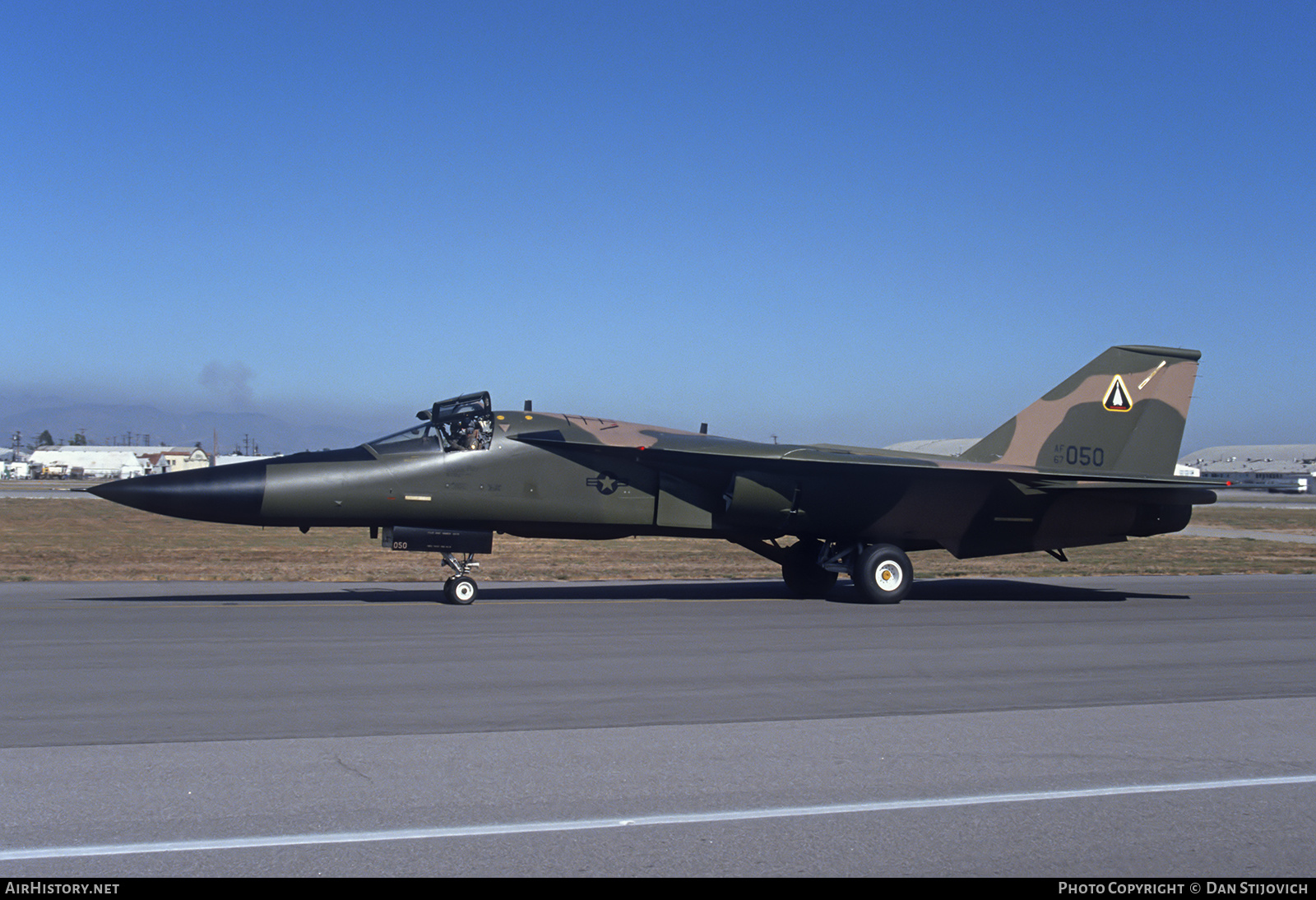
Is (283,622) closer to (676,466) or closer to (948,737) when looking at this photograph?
(676,466)

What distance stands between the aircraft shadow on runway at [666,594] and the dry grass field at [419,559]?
78.8 inches

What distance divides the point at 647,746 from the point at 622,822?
1.50 meters

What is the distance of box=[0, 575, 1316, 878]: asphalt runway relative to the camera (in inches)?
175

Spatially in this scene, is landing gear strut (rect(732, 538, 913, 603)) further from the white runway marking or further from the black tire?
the white runway marking

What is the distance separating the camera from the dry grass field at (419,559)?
1923cm

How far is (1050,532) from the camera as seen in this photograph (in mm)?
16250

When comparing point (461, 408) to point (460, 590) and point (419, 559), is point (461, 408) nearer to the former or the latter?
point (460, 590)

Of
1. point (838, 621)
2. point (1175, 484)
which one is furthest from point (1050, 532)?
point (838, 621)

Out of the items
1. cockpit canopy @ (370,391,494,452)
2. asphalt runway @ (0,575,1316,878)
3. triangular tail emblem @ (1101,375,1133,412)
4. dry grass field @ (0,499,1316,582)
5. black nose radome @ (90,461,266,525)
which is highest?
triangular tail emblem @ (1101,375,1133,412)

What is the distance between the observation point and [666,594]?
15.6m

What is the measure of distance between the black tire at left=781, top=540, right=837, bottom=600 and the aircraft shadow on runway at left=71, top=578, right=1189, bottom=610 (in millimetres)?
221

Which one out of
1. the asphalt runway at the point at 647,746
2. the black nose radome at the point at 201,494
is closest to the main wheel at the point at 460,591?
the asphalt runway at the point at 647,746

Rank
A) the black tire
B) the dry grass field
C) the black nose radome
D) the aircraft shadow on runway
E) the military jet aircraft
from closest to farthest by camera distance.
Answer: the black nose radome, the military jet aircraft, the aircraft shadow on runway, the black tire, the dry grass field

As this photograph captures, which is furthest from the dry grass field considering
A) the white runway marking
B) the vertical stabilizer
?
the white runway marking
